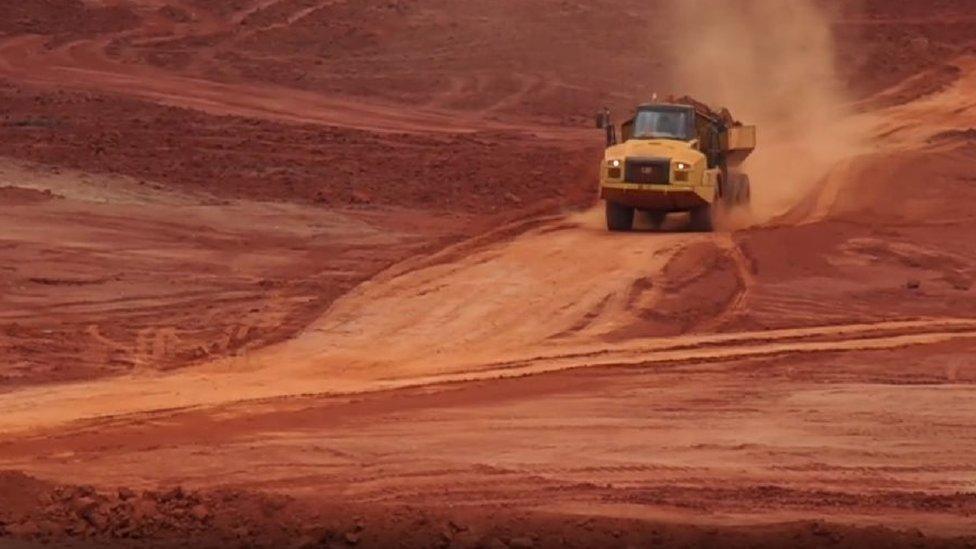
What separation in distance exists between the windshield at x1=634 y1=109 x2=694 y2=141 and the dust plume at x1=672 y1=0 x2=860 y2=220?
3.58 metres

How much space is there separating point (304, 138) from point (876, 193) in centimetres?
1001

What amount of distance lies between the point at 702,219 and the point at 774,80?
62.5 ft

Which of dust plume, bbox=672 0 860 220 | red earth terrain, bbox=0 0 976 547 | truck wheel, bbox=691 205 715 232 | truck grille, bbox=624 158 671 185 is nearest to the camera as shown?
red earth terrain, bbox=0 0 976 547

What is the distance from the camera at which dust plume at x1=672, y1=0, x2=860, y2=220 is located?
1312 inches

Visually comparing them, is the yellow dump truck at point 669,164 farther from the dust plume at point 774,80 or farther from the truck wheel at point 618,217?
the dust plume at point 774,80

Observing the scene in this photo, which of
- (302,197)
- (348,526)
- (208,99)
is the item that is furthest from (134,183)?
(348,526)

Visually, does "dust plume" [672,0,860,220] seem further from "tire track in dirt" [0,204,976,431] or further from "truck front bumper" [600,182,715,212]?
"tire track in dirt" [0,204,976,431]

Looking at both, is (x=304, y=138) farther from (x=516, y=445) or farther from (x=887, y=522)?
(x=887, y=522)

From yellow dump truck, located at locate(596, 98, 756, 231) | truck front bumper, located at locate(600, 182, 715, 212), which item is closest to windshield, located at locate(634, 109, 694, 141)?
yellow dump truck, located at locate(596, 98, 756, 231)

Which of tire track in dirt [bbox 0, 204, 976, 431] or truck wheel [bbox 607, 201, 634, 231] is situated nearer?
tire track in dirt [bbox 0, 204, 976, 431]

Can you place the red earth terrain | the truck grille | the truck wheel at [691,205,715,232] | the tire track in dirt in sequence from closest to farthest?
the red earth terrain, the tire track in dirt, the truck grille, the truck wheel at [691,205,715,232]

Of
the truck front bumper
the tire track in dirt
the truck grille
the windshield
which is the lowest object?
the tire track in dirt

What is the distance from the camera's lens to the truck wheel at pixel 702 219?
84.6 feet

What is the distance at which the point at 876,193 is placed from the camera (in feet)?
95.9
